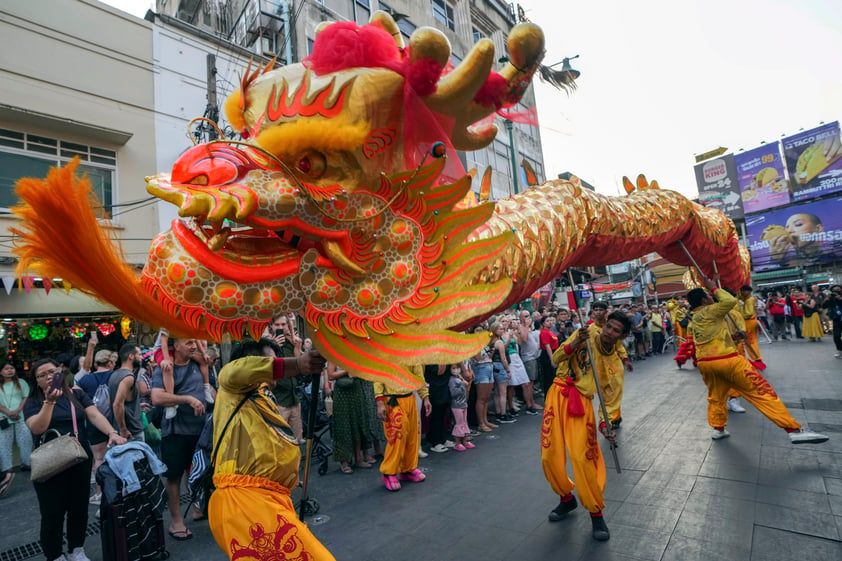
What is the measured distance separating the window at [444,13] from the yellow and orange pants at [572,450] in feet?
49.7

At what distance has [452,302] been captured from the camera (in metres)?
1.53

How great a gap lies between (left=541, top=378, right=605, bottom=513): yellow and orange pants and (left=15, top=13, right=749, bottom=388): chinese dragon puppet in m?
1.88

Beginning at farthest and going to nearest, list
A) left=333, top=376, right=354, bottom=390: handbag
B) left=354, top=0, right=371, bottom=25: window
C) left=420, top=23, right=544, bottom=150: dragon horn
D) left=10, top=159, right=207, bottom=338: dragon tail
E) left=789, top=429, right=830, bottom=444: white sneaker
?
left=354, top=0, right=371, bottom=25: window, left=333, top=376, right=354, bottom=390: handbag, left=789, top=429, right=830, bottom=444: white sneaker, left=420, top=23, right=544, bottom=150: dragon horn, left=10, top=159, right=207, bottom=338: dragon tail

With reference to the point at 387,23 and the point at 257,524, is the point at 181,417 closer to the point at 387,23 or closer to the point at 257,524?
the point at 257,524

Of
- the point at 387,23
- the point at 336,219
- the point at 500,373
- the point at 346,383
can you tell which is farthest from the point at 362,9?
the point at 336,219

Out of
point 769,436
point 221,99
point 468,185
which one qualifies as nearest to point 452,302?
point 468,185

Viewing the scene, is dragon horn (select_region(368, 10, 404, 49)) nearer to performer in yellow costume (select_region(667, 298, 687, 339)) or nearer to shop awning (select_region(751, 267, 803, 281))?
performer in yellow costume (select_region(667, 298, 687, 339))

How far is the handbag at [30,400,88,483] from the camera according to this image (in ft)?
9.17

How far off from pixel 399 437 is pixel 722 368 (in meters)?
3.28

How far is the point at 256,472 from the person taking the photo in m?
2.07

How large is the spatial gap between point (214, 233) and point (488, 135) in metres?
1.07

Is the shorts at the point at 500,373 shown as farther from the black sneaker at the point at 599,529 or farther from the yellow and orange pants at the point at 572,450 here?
the black sneaker at the point at 599,529

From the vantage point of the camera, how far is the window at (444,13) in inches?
597

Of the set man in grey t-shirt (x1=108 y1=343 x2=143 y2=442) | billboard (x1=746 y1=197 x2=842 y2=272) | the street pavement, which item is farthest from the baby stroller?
billboard (x1=746 y1=197 x2=842 y2=272)
